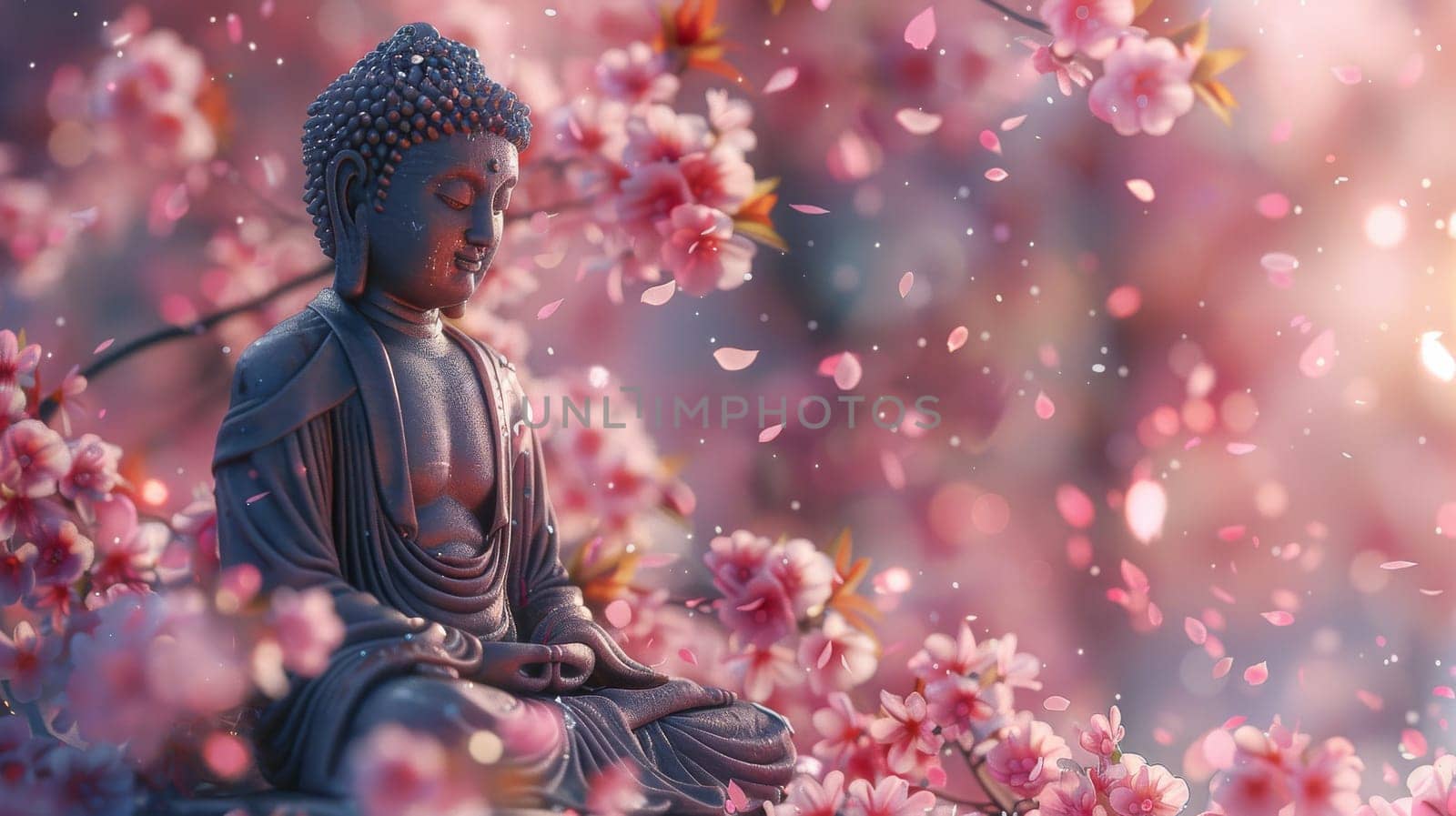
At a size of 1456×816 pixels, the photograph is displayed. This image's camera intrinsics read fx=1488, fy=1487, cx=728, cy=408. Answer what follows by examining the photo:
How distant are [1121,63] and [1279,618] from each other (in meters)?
0.84

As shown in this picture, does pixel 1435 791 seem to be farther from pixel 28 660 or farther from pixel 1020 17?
pixel 28 660

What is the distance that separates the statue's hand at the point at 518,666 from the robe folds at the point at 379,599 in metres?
0.01

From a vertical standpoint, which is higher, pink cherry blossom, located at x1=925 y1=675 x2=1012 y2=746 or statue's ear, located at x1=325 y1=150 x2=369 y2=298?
statue's ear, located at x1=325 y1=150 x2=369 y2=298

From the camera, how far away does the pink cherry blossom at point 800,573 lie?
6.76 ft

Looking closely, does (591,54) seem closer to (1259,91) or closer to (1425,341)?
(1259,91)

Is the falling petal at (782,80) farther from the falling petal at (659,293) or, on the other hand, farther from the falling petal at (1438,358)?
the falling petal at (1438,358)

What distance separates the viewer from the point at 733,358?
2.24 metres

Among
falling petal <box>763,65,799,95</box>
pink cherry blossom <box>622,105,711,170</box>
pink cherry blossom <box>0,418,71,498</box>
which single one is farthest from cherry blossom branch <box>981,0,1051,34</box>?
pink cherry blossom <box>0,418,71,498</box>

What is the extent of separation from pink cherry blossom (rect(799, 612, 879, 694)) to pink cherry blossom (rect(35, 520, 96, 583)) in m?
0.96

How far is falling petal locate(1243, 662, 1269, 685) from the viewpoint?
219 centimetres

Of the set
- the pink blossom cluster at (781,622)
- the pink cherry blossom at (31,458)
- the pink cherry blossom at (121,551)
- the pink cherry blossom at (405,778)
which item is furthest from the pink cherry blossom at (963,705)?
the pink cherry blossom at (31,458)

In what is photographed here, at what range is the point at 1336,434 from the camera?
7.27 feet

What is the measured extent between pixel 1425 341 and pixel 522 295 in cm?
134

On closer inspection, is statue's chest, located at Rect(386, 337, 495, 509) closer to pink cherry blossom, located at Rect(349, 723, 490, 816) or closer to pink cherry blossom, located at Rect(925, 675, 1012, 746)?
pink cherry blossom, located at Rect(349, 723, 490, 816)
